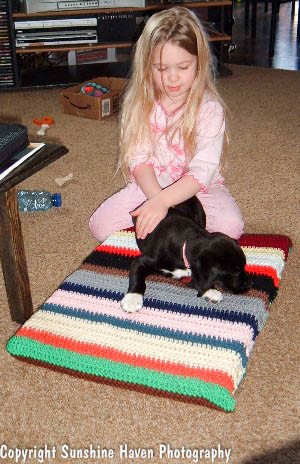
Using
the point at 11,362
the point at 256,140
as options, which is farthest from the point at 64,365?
the point at 256,140

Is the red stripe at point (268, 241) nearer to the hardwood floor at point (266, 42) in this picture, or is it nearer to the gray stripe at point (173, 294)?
the gray stripe at point (173, 294)

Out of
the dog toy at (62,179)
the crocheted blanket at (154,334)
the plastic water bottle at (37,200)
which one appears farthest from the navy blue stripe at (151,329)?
the dog toy at (62,179)

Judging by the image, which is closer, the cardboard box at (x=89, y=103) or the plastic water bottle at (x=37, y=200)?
the plastic water bottle at (x=37, y=200)

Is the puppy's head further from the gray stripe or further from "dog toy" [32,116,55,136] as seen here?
"dog toy" [32,116,55,136]

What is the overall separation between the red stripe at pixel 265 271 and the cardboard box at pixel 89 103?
5.09 ft

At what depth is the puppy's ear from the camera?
49.4 inches

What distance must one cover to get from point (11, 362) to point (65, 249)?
514mm

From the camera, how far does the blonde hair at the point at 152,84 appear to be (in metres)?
1.46

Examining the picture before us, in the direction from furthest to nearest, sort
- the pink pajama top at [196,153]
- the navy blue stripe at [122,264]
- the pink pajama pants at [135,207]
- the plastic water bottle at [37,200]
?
the plastic water bottle at [37,200] → the pink pajama pants at [135,207] → the pink pajama top at [196,153] → the navy blue stripe at [122,264]

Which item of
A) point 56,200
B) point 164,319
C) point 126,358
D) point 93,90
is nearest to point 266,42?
point 93,90

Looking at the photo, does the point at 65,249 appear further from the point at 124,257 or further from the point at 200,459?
the point at 200,459

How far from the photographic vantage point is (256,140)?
2.55 m

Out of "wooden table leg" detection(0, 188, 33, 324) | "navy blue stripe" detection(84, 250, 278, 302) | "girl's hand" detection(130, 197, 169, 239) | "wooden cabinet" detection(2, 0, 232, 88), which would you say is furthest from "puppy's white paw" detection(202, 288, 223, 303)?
"wooden cabinet" detection(2, 0, 232, 88)

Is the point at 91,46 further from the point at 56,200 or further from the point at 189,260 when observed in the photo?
the point at 189,260
